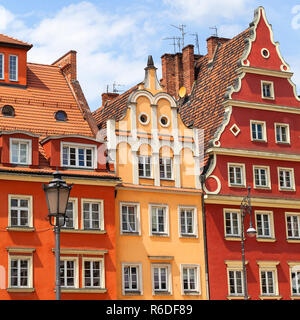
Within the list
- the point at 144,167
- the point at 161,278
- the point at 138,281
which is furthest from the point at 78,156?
the point at 161,278

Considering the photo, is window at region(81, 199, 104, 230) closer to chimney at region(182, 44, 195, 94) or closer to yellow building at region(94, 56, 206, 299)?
yellow building at region(94, 56, 206, 299)

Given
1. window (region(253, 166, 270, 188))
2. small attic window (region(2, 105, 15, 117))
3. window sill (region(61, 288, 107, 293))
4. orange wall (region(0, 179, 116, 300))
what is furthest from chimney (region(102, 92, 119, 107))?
window sill (region(61, 288, 107, 293))

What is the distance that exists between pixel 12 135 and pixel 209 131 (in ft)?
38.9

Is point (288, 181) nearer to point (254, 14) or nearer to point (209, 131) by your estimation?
point (209, 131)

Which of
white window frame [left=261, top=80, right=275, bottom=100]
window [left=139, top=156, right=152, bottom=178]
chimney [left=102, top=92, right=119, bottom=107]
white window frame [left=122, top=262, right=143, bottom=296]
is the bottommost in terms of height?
white window frame [left=122, top=262, right=143, bottom=296]

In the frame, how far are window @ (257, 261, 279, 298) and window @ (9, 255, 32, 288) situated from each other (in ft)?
41.2

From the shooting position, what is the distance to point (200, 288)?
3625cm

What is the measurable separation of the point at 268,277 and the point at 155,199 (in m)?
7.52

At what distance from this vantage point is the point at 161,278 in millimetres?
35688

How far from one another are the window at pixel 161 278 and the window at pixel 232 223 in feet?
13.5

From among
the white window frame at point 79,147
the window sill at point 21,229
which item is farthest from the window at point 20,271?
the white window frame at point 79,147

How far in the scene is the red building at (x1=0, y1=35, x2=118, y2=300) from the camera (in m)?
32.2

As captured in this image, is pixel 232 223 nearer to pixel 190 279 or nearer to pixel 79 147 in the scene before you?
pixel 190 279
